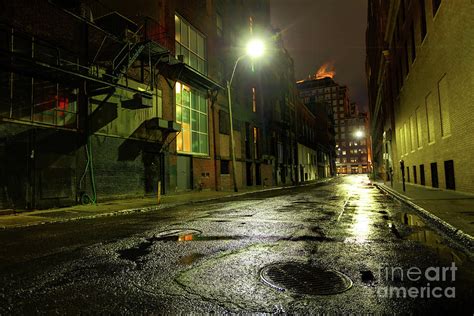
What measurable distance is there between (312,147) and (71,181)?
6359 cm

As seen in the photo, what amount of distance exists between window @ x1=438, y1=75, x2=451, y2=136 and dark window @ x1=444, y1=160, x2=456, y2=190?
57.7 inches

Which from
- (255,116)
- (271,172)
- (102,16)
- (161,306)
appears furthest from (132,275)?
(271,172)

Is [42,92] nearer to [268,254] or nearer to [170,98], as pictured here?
[170,98]

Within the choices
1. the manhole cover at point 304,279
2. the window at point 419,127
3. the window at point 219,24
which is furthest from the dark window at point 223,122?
the manhole cover at point 304,279

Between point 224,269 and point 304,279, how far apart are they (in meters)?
1.08

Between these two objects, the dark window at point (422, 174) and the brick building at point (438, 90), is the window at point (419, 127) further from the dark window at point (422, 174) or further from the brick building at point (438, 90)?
the dark window at point (422, 174)

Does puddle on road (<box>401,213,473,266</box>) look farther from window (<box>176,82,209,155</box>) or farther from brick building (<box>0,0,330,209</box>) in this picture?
window (<box>176,82,209,155</box>)

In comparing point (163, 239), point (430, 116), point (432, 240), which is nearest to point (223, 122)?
point (430, 116)

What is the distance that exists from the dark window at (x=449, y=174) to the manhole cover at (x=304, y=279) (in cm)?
1408

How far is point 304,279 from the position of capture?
3799 millimetres

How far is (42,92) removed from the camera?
45.4 ft

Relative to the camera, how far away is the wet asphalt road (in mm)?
3098

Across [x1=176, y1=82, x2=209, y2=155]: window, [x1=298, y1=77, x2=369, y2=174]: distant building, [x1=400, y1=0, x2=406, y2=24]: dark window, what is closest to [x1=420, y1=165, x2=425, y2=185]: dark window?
[x1=400, y1=0, x2=406, y2=24]: dark window

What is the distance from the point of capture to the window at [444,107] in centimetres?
1505
